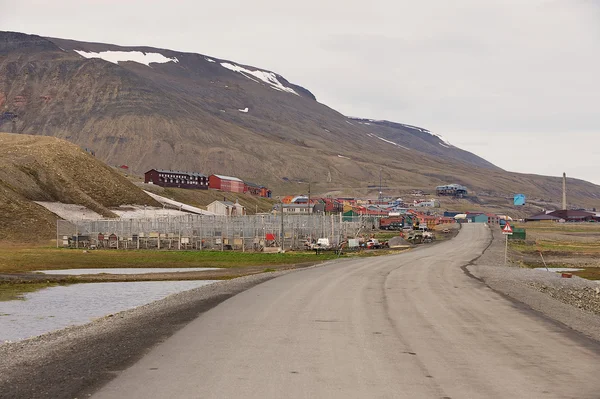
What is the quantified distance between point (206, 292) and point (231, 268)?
26.4 metres

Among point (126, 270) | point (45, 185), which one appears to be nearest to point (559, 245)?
point (126, 270)

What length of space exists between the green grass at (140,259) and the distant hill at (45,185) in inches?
1024

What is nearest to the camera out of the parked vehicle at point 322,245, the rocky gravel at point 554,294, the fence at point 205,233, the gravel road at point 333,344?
the gravel road at point 333,344

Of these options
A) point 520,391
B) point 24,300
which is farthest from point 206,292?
point 520,391

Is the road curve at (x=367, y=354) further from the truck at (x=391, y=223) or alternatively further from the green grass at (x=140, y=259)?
the truck at (x=391, y=223)

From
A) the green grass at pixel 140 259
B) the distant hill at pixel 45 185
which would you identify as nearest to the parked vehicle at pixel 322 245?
the green grass at pixel 140 259

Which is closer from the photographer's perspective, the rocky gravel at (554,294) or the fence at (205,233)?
the rocky gravel at (554,294)

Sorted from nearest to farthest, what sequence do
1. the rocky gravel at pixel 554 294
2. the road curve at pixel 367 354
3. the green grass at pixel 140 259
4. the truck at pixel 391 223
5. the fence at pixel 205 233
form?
A: the road curve at pixel 367 354
the rocky gravel at pixel 554 294
the green grass at pixel 140 259
the fence at pixel 205 233
the truck at pixel 391 223

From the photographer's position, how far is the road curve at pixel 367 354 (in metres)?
13.4

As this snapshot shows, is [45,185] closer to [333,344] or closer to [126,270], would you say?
[126,270]

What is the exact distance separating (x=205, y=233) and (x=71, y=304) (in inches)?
2269

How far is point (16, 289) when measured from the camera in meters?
43.8

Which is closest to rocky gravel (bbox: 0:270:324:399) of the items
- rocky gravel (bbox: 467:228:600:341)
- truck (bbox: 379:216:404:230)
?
rocky gravel (bbox: 467:228:600:341)

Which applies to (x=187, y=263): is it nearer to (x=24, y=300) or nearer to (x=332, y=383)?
(x=24, y=300)
